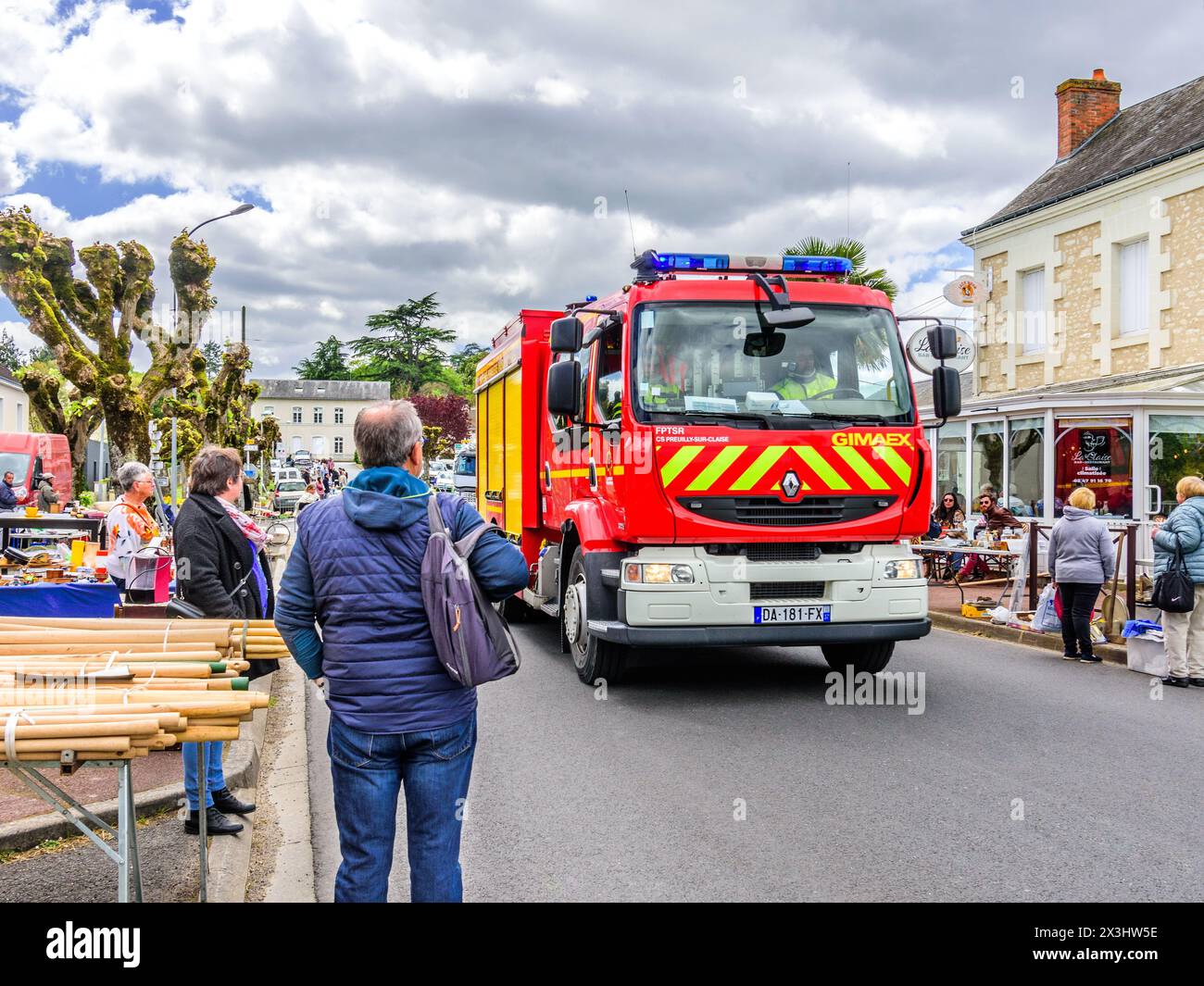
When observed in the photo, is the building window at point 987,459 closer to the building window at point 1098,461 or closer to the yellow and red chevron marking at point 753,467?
the building window at point 1098,461

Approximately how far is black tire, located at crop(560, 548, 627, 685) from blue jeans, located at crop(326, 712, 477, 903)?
16.8 ft

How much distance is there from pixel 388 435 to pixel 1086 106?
85.0 ft

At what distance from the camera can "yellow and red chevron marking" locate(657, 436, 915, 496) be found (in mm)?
7730

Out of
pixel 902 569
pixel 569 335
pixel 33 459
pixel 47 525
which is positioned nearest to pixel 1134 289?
pixel 902 569

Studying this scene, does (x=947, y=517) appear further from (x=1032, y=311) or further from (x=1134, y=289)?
(x=1032, y=311)

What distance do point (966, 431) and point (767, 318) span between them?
1220 cm

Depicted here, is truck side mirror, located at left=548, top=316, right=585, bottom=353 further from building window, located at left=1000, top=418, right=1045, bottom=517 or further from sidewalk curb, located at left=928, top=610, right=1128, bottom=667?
building window, located at left=1000, top=418, right=1045, bottom=517

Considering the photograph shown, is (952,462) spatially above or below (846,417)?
below

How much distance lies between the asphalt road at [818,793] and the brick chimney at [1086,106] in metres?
19.4

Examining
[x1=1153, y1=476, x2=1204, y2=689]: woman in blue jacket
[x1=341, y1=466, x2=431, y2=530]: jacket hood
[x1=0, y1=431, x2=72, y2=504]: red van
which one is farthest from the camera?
[x1=0, y1=431, x2=72, y2=504]: red van

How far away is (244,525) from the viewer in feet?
17.9

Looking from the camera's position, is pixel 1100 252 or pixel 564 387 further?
pixel 1100 252

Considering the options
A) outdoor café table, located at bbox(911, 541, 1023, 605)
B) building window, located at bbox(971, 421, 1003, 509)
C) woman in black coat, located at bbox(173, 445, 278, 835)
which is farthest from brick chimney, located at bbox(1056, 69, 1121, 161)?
woman in black coat, located at bbox(173, 445, 278, 835)

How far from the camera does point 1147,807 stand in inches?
→ 220
